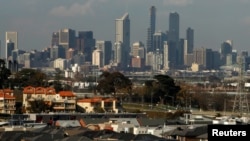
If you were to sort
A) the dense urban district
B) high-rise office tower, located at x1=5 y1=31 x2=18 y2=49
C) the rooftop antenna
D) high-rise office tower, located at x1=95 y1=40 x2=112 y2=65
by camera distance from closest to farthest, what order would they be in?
the dense urban district < the rooftop antenna < high-rise office tower, located at x1=95 y1=40 x2=112 y2=65 < high-rise office tower, located at x1=5 y1=31 x2=18 y2=49

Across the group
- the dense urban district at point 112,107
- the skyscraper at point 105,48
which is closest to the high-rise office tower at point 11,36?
the skyscraper at point 105,48

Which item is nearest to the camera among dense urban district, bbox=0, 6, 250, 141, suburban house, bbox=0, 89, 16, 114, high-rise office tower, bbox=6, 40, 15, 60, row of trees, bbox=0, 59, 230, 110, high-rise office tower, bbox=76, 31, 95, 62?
A: dense urban district, bbox=0, 6, 250, 141

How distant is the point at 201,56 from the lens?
156125mm

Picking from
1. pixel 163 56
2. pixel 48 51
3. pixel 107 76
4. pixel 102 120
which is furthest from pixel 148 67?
pixel 102 120

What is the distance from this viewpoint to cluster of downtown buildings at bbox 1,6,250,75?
149 meters

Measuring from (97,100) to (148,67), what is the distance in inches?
4590

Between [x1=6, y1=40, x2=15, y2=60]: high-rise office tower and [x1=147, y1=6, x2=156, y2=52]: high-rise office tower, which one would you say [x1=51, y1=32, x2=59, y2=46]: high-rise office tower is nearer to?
[x1=6, y1=40, x2=15, y2=60]: high-rise office tower

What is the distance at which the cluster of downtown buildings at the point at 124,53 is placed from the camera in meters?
149

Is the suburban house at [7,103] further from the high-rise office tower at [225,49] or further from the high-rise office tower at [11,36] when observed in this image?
the high-rise office tower at [225,49]

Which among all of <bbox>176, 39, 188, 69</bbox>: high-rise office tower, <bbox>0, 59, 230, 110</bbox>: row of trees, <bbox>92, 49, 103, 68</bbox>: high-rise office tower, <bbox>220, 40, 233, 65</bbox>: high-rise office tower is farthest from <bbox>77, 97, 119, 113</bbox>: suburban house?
<bbox>220, 40, 233, 65</bbox>: high-rise office tower

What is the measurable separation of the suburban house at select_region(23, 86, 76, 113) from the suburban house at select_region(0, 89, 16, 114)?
568 mm

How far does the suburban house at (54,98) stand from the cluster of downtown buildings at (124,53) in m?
103

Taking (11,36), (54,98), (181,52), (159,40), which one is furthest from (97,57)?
(54,98)

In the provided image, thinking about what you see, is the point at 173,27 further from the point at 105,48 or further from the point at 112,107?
the point at 112,107
